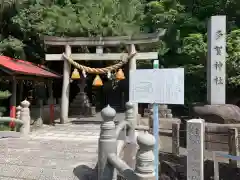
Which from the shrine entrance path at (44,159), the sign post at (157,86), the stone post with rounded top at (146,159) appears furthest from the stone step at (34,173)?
the stone post with rounded top at (146,159)

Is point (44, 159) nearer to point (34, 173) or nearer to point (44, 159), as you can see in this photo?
point (44, 159)

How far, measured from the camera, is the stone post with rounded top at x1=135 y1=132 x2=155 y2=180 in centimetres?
290

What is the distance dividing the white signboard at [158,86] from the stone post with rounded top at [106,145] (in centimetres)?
55

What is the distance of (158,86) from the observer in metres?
3.97

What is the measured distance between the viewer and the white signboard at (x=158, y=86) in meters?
3.83

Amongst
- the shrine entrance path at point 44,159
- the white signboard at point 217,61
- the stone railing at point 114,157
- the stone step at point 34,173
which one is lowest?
the stone step at point 34,173

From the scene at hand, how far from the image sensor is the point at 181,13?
18.1m

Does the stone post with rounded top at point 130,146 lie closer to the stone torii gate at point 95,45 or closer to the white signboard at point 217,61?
the white signboard at point 217,61

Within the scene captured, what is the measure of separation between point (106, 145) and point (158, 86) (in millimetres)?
1292

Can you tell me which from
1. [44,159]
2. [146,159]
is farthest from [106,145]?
[44,159]

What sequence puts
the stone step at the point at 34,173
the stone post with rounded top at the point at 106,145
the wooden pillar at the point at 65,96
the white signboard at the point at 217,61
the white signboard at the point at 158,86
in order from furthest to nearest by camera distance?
the wooden pillar at the point at 65,96
the white signboard at the point at 217,61
the stone step at the point at 34,173
the stone post with rounded top at the point at 106,145
the white signboard at the point at 158,86

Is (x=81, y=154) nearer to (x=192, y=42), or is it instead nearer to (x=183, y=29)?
(x=192, y=42)

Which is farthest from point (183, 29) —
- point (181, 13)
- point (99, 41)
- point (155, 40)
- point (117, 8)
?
point (99, 41)

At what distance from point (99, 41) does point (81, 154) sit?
25.4 feet
